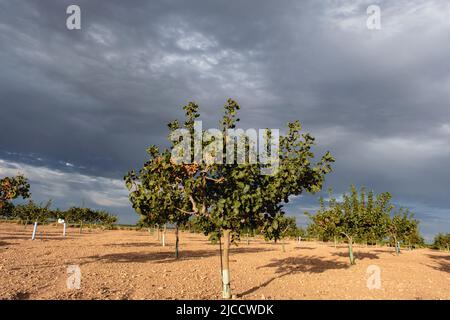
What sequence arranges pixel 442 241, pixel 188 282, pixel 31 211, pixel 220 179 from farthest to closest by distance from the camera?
pixel 442 241
pixel 31 211
pixel 188 282
pixel 220 179

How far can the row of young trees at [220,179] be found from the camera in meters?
13.6

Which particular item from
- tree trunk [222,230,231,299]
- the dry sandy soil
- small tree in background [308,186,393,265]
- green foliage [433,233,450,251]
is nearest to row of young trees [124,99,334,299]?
tree trunk [222,230,231,299]

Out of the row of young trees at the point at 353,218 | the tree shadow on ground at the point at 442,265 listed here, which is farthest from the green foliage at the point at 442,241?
the row of young trees at the point at 353,218

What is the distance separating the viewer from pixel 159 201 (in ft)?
45.7

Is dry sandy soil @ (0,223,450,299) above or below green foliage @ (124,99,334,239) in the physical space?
below

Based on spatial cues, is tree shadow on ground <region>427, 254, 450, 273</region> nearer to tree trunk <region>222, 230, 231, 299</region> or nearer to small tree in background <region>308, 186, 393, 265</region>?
small tree in background <region>308, 186, 393, 265</region>

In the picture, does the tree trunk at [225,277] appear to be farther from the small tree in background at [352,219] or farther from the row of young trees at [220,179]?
the small tree in background at [352,219]

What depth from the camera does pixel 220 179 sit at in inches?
547

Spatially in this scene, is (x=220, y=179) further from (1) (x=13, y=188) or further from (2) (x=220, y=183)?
(1) (x=13, y=188)

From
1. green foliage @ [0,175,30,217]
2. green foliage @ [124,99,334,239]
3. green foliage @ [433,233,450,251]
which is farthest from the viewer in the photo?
green foliage @ [433,233,450,251]

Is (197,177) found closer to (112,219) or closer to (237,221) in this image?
(237,221)

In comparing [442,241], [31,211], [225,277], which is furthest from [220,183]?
[442,241]

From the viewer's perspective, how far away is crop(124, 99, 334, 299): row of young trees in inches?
534

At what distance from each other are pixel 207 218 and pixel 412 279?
17202 millimetres
